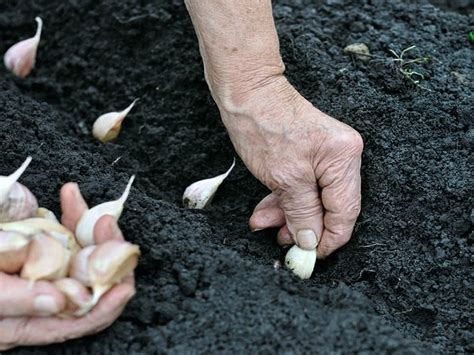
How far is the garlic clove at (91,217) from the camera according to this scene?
1.76m

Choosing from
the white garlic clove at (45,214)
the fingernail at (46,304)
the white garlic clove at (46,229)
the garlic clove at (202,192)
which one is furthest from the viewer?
the garlic clove at (202,192)

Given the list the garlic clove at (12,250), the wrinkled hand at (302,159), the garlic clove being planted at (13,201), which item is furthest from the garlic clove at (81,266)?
the wrinkled hand at (302,159)

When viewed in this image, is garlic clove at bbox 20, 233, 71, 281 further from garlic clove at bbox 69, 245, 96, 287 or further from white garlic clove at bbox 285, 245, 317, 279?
white garlic clove at bbox 285, 245, 317, 279

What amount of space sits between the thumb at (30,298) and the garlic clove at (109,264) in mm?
71

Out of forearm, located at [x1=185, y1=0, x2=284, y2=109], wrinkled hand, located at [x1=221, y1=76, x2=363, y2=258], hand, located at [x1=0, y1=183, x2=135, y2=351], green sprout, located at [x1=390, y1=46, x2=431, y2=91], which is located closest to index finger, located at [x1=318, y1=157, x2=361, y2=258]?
wrinkled hand, located at [x1=221, y1=76, x2=363, y2=258]

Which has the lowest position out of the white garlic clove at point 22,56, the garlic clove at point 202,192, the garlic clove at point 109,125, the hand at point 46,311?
the garlic clove at point 202,192

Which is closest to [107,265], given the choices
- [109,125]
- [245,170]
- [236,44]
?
[236,44]

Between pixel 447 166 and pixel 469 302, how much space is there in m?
0.37

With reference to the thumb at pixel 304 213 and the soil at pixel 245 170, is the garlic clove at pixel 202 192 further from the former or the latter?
the thumb at pixel 304 213

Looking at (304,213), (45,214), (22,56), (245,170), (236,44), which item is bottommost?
(245,170)

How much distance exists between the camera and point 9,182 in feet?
5.85

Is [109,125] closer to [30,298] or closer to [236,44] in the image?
[236,44]

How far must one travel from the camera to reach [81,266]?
165 cm

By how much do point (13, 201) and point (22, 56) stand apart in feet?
3.56
